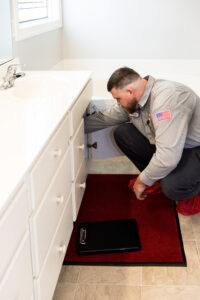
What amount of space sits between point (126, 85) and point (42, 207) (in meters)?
0.93

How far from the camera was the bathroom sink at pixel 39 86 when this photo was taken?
2.01 m

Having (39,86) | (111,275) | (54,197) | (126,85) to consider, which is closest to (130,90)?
(126,85)

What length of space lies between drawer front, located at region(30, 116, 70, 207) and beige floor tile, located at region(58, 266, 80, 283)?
1.99ft

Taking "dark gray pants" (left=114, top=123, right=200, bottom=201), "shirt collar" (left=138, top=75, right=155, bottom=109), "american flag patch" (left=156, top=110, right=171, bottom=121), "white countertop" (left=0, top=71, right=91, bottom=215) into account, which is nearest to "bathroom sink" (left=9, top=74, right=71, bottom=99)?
"white countertop" (left=0, top=71, right=91, bottom=215)

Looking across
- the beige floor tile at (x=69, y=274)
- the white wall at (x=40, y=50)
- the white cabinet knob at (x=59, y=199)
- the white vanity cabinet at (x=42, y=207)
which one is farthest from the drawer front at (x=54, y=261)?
the white wall at (x=40, y=50)

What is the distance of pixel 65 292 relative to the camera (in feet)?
5.50

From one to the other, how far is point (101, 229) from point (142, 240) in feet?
0.74

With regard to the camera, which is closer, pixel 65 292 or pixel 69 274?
pixel 65 292

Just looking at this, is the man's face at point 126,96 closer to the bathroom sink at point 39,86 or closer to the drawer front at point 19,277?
the bathroom sink at point 39,86

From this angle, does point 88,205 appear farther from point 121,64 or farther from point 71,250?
point 121,64

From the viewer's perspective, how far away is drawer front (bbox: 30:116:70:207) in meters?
1.16

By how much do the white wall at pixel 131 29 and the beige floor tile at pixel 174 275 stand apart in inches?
82.1

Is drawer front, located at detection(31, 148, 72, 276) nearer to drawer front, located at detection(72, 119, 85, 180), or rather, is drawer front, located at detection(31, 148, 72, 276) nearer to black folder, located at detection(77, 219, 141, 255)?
drawer front, located at detection(72, 119, 85, 180)

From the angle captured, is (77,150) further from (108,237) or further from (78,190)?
(108,237)
